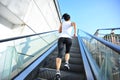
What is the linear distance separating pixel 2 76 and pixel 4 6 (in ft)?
9.94

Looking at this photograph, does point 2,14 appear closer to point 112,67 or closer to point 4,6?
point 4,6

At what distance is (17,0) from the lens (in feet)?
21.8

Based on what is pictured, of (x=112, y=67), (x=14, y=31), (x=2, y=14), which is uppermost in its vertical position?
(x=2, y=14)

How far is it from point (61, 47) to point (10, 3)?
2591 mm

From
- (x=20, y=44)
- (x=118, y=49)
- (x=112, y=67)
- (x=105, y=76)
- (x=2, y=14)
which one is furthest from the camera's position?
(x=2, y=14)

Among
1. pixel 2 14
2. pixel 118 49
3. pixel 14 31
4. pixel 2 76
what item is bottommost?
pixel 2 76

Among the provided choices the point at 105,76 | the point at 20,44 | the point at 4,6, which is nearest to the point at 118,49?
the point at 105,76

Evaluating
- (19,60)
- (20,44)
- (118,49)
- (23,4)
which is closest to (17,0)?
(23,4)

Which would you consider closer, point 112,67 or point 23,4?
A: point 112,67

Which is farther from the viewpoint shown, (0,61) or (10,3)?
(10,3)

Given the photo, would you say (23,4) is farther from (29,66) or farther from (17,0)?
(29,66)

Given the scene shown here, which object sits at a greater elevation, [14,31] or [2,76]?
[14,31]

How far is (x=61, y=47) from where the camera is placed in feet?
15.8

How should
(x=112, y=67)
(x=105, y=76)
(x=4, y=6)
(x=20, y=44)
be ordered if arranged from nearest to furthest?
(x=112, y=67)
(x=105, y=76)
(x=20, y=44)
(x=4, y=6)
